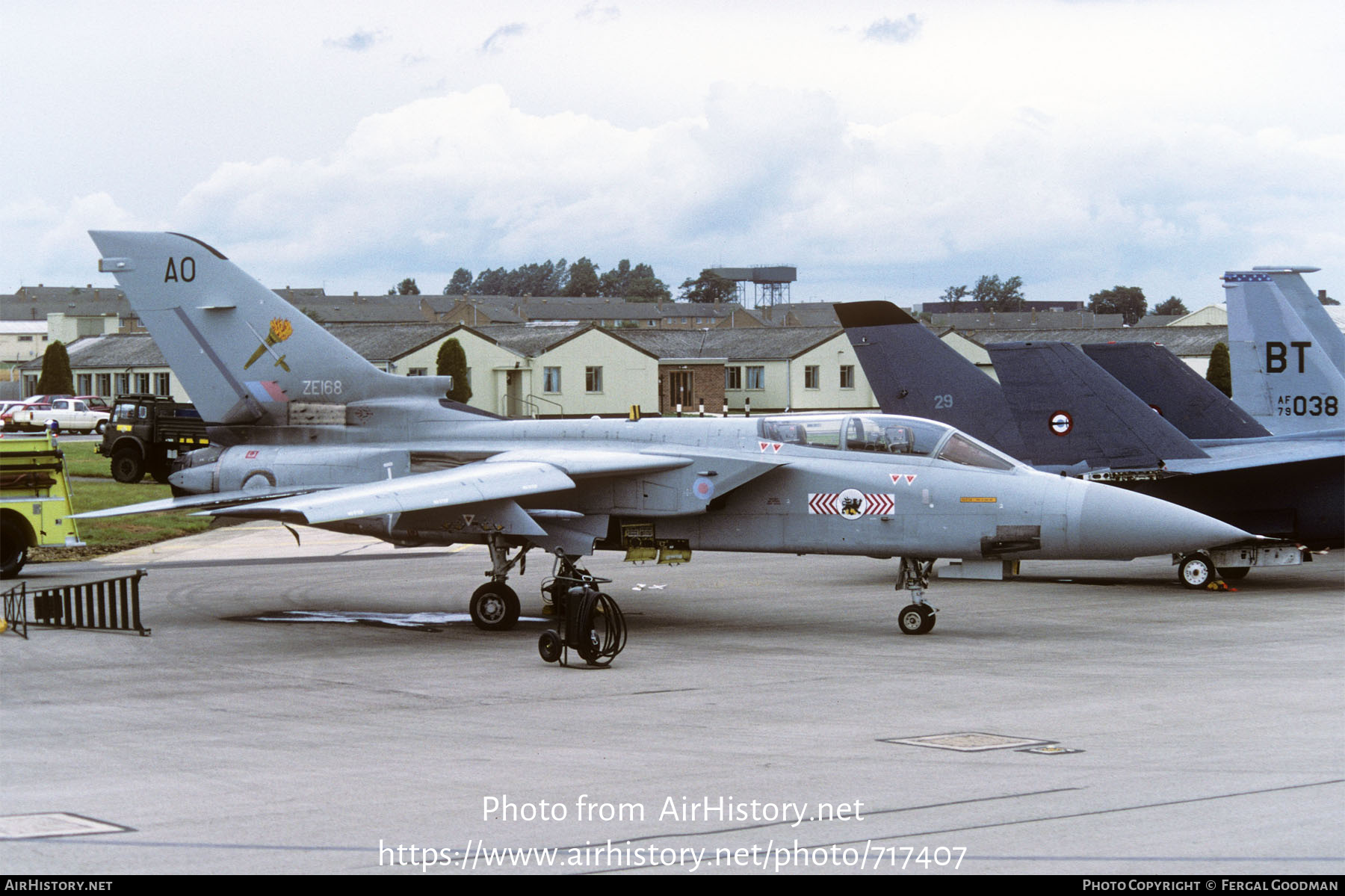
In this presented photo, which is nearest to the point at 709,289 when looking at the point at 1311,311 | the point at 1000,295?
the point at 1000,295

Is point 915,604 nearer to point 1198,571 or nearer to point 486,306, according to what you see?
point 1198,571

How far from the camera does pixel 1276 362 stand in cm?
2516

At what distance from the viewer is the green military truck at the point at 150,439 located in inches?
1523

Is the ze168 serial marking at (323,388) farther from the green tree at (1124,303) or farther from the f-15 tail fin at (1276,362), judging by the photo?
the green tree at (1124,303)

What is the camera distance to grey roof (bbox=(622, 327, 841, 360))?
7750 centimetres

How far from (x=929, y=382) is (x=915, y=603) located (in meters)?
7.34

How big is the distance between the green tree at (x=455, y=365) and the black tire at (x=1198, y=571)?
4713 centimetres

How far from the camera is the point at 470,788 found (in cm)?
873

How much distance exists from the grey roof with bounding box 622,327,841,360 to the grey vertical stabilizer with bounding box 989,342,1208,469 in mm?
53393

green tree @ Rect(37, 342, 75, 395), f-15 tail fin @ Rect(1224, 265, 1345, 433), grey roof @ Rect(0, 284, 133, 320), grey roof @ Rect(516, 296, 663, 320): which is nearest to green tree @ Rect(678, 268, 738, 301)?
grey roof @ Rect(516, 296, 663, 320)

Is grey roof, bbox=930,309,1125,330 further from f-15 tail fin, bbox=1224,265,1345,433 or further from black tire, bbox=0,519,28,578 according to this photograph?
black tire, bbox=0,519,28,578
